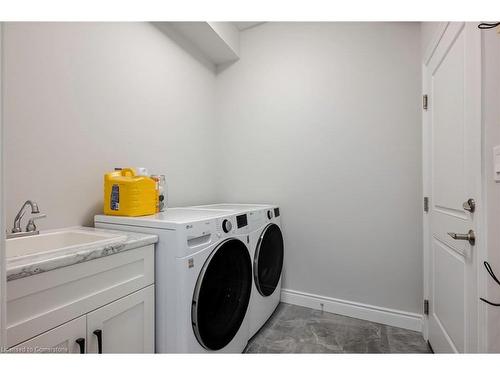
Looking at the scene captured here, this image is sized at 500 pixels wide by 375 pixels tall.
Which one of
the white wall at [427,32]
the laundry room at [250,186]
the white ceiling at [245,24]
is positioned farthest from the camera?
the white ceiling at [245,24]

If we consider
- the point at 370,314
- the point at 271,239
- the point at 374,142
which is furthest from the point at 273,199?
the point at 370,314

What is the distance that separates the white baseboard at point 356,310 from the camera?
1850 millimetres

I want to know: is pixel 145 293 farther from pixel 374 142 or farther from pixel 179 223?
pixel 374 142

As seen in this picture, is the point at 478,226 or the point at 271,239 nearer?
the point at 478,226

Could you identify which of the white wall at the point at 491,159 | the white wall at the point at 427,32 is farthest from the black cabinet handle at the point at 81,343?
the white wall at the point at 427,32

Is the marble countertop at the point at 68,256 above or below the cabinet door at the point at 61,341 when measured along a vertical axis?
above

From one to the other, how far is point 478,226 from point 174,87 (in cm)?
221

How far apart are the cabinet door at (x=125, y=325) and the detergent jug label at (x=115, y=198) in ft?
1.72

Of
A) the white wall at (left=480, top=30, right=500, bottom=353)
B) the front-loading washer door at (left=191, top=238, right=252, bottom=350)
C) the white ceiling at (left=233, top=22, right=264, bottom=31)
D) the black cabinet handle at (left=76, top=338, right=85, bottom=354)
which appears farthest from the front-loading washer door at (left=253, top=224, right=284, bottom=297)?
the white ceiling at (left=233, top=22, right=264, bottom=31)

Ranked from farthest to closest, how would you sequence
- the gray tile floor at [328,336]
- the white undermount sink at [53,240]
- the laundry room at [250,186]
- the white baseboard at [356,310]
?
1. the white baseboard at [356,310]
2. the gray tile floor at [328,336]
3. the white undermount sink at [53,240]
4. the laundry room at [250,186]

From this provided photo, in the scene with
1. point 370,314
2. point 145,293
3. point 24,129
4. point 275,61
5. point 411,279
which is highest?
point 275,61

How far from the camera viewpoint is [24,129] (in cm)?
119

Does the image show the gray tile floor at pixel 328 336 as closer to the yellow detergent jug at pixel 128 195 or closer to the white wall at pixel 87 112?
the yellow detergent jug at pixel 128 195

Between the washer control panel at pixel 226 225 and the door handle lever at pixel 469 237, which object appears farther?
the washer control panel at pixel 226 225
